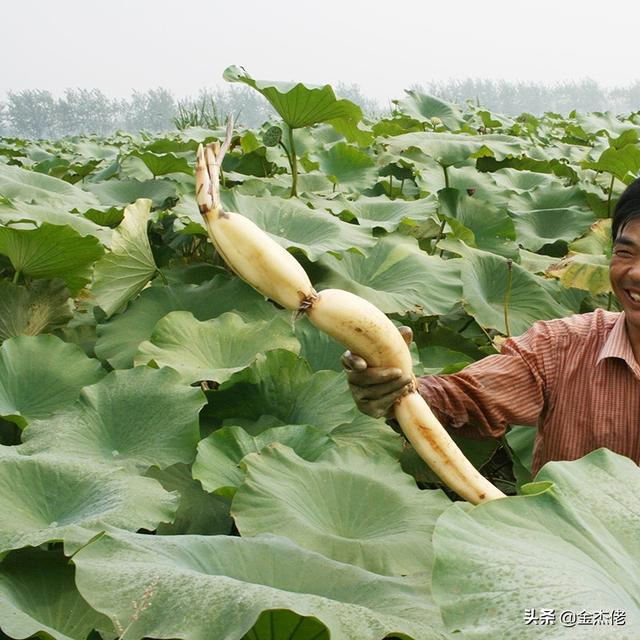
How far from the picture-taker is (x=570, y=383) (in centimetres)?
180

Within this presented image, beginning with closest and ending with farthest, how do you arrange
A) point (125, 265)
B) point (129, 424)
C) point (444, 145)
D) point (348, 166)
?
1. point (129, 424)
2. point (125, 265)
3. point (444, 145)
4. point (348, 166)

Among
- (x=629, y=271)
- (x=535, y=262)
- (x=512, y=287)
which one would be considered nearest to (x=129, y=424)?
(x=629, y=271)

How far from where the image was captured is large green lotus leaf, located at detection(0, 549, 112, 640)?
46.6 inches

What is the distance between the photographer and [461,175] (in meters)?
3.40

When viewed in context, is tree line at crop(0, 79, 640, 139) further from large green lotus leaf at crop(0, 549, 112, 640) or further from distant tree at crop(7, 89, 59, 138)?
large green lotus leaf at crop(0, 549, 112, 640)

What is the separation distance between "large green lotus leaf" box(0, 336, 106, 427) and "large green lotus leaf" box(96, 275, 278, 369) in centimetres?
16

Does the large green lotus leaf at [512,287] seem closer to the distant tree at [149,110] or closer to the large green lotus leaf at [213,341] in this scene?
the large green lotus leaf at [213,341]

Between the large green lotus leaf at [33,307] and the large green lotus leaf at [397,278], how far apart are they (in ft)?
2.22

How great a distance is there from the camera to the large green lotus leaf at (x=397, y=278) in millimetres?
2204

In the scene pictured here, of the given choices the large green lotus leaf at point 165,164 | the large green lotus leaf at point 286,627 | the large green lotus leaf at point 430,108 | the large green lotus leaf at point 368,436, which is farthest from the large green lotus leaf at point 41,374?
the large green lotus leaf at point 430,108

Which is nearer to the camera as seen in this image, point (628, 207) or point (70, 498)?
point (70, 498)

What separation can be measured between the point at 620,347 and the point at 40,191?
1882 millimetres

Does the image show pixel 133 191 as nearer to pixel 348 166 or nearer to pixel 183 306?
pixel 348 166

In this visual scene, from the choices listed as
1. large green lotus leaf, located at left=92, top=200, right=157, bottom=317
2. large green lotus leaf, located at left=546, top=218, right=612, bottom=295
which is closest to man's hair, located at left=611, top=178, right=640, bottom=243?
large green lotus leaf, located at left=546, top=218, right=612, bottom=295
